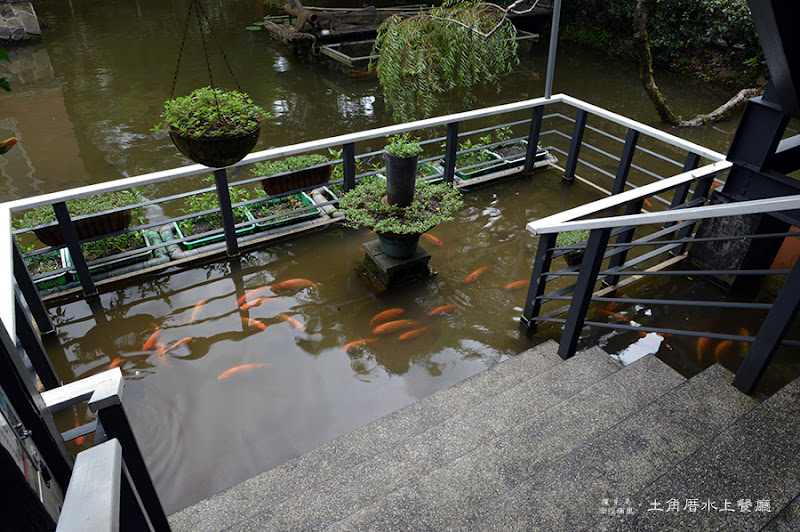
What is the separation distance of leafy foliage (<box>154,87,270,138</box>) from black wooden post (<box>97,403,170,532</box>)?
2.14m

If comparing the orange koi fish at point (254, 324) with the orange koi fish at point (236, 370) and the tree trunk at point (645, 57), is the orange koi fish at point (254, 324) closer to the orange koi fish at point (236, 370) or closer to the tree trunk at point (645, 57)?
the orange koi fish at point (236, 370)

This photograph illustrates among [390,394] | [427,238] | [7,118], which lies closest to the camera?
[390,394]

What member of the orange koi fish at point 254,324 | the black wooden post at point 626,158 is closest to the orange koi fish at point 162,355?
the orange koi fish at point 254,324

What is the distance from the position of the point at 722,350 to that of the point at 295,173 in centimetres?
369

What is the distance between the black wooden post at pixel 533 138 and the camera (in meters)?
5.61

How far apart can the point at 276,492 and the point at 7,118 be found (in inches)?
350

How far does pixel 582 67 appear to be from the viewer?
1192 cm

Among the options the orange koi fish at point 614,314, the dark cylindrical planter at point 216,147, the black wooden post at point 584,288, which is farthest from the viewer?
the orange koi fish at point 614,314

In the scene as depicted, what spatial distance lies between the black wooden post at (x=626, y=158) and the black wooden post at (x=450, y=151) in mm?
1605

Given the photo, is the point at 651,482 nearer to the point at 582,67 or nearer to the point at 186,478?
the point at 186,478

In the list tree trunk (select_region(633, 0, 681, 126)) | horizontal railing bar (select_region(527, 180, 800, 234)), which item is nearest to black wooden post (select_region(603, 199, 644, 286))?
horizontal railing bar (select_region(527, 180, 800, 234))

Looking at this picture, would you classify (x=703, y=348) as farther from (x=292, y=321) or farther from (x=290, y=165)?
(x=290, y=165)

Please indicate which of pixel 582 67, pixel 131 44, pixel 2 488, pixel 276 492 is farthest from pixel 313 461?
pixel 131 44

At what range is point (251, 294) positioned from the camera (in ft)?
14.0
